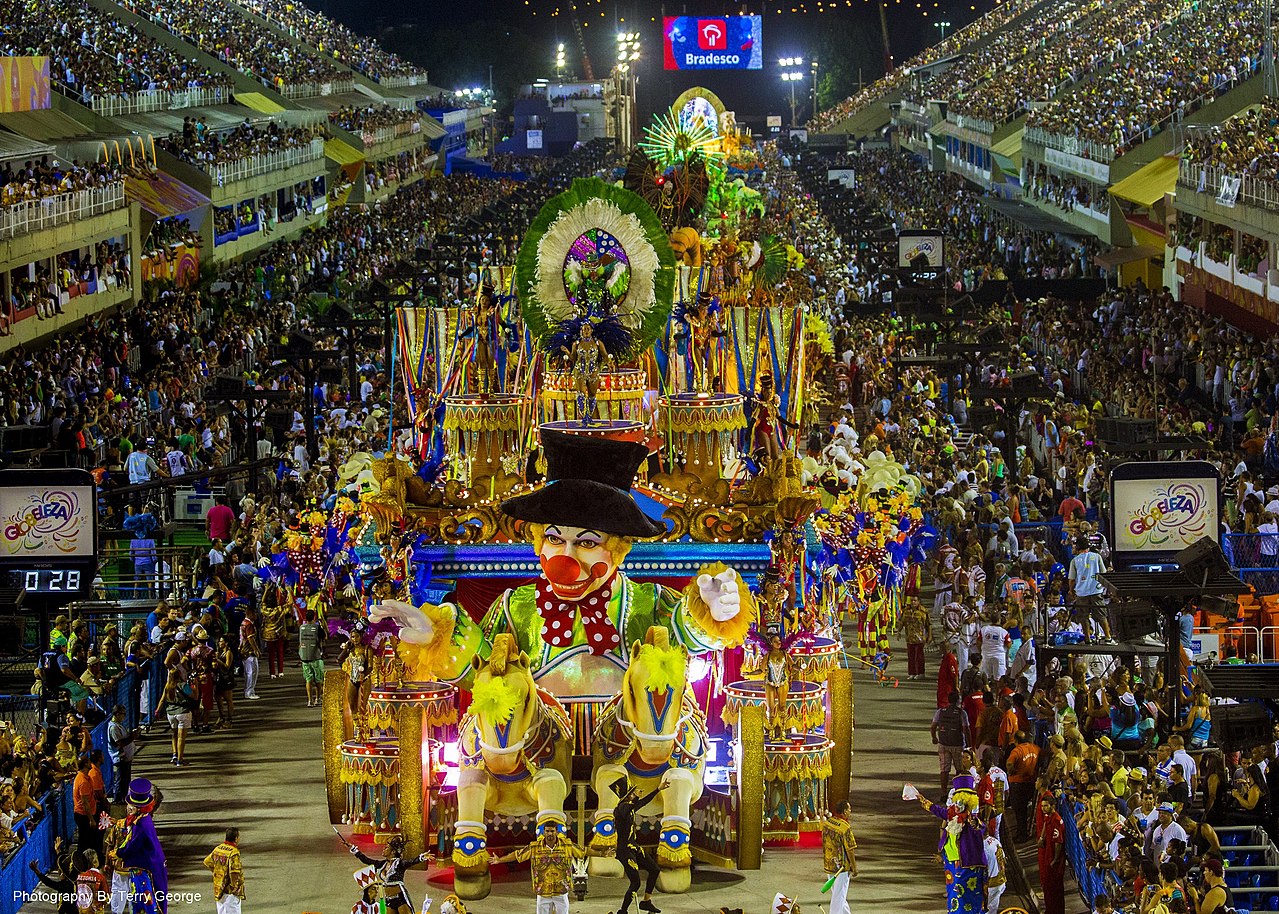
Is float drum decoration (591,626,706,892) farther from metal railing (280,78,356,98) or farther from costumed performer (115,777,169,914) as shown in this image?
metal railing (280,78,356,98)

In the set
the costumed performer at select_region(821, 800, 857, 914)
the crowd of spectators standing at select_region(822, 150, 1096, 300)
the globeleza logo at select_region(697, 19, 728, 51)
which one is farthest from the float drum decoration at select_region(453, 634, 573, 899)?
the globeleza logo at select_region(697, 19, 728, 51)

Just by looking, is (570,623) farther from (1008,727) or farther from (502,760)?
(1008,727)

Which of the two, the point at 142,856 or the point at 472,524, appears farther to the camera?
the point at 472,524

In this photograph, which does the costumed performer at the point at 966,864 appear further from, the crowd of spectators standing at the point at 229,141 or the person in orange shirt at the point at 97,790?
the crowd of spectators standing at the point at 229,141

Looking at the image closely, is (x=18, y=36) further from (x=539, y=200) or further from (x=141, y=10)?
(x=539, y=200)

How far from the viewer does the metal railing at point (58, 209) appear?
114ft

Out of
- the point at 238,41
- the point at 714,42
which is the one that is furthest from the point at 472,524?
the point at 714,42

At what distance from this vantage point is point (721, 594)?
49.6 ft

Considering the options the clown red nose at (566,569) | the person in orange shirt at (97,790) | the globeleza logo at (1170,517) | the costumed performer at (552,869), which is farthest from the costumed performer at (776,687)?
the globeleza logo at (1170,517)

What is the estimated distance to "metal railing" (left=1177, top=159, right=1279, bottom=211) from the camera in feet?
117

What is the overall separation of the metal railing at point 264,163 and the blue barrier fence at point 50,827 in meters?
34.3

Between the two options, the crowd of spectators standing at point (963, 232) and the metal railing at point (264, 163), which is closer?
the crowd of spectators standing at point (963, 232)

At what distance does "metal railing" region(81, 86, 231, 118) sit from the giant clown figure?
37.0m

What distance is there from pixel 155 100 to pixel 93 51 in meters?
2.59
